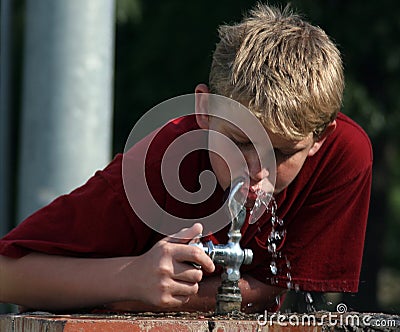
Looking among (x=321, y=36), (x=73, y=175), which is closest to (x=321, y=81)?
(x=321, y=36)

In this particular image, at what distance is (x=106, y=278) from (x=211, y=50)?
17.9 feet

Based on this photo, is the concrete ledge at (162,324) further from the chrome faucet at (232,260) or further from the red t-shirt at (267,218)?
the red t-shirt at (267,218)

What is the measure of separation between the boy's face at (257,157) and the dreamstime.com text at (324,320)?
35 centimetres

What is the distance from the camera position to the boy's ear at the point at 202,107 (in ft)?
8.84

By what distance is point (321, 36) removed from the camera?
275 cm

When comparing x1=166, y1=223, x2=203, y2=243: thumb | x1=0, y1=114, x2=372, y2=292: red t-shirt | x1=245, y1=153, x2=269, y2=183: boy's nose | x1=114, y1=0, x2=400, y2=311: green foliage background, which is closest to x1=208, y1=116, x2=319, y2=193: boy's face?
x1=245, y1=153, x2=269, y2=183: boy's nose

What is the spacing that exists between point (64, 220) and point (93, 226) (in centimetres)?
9

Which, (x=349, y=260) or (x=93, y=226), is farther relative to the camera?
(x=349, y=260)

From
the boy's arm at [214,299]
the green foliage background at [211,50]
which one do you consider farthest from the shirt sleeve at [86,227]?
the green foliage background at [211,50]

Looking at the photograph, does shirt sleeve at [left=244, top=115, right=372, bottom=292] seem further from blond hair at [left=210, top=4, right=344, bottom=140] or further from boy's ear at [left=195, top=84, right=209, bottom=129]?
boy's ear at [left=195, top=84, right=209, bottom=129]

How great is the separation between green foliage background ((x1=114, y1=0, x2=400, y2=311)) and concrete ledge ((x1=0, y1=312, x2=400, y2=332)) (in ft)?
16.3

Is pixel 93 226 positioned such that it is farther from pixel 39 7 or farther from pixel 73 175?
pixel 39 7

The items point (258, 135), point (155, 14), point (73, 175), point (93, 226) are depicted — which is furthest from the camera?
point (155, 14)

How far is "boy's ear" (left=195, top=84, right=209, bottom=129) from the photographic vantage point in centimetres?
269
